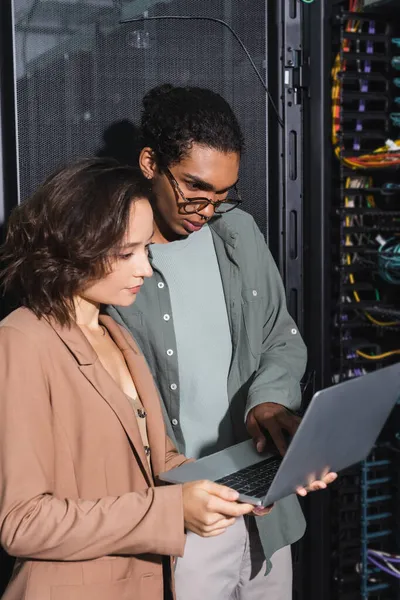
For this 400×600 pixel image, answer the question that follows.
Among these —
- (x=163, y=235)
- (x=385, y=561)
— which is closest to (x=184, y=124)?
(x=163, y=235)

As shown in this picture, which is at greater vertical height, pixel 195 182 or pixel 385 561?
pixel 195 182

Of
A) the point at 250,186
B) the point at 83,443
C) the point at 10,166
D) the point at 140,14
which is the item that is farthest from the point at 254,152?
the point at 83,443

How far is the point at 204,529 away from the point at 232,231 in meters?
0.76

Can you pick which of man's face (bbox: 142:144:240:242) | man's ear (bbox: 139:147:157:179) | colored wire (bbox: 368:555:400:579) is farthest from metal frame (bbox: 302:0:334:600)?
man's ear (bbox: 139:147:157:179)

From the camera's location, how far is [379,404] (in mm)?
1312

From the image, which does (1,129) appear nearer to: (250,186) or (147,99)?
(147,99)

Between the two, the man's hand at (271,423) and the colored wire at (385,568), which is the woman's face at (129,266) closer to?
the man's hand at (271,423)

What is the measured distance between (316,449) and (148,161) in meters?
0.75

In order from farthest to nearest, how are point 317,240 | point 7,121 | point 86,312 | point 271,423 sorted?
point 317,240 → point 7,121 → point 271,423 → point 86,312

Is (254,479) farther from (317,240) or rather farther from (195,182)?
(317,240)

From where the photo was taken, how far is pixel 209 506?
1.15 meters

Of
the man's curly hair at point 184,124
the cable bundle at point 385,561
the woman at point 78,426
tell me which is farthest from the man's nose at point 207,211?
the cable bundle at point 385,561

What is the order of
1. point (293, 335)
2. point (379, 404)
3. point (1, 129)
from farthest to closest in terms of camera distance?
1. point (293, 335)
2. point (1, 129)
3. point (379, 404)

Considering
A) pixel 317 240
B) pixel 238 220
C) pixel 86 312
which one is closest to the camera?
pixel 86 312
